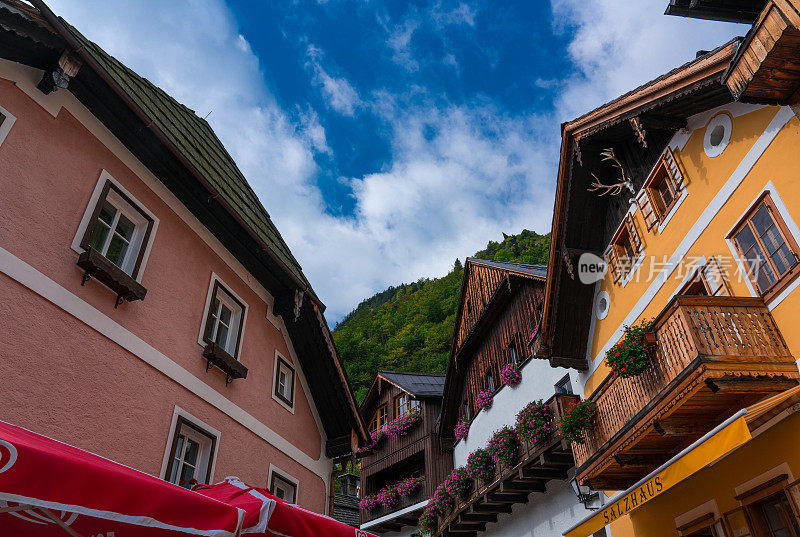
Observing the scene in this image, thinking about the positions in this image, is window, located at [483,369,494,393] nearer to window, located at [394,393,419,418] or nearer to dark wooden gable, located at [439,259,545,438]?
dark wooden gable, located at [439,259,545,438]

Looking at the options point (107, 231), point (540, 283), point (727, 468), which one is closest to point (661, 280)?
point (727, 468)

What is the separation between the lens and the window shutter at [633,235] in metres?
12.0

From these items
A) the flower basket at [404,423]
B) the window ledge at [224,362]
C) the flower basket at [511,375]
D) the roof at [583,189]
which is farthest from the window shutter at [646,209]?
the flower basket at [404,423]

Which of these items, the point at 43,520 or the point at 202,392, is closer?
the point at 43,520

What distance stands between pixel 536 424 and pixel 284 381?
6.92 m

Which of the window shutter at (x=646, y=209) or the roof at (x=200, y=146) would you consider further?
the window shutter at (x=646, y=209)

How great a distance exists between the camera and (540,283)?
704 inches

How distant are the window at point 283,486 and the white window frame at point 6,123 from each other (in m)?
7.02

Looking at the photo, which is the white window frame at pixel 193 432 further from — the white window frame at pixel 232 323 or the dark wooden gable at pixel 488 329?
the dark wooden gable at pixel 488 329

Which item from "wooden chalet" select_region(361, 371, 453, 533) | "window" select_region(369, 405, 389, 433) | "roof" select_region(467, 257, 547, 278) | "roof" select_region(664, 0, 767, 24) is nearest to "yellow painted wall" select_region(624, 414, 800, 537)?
"roof" select_region(664, 0, 767, 24)

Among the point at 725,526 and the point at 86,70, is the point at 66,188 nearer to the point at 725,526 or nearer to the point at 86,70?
the point at 86,70

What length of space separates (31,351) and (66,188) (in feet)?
7.36

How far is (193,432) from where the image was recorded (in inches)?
350

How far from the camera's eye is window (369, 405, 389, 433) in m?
30.0
